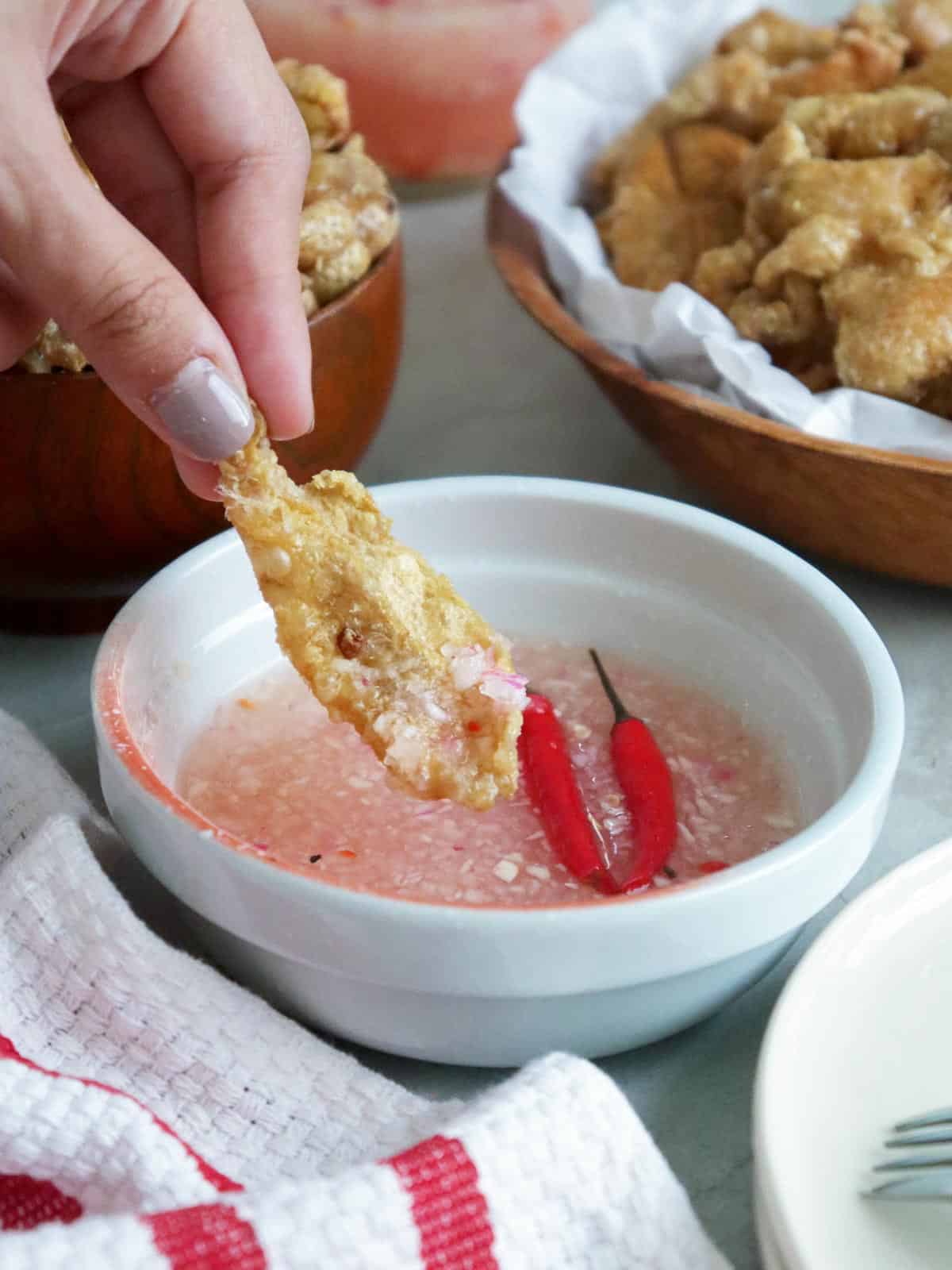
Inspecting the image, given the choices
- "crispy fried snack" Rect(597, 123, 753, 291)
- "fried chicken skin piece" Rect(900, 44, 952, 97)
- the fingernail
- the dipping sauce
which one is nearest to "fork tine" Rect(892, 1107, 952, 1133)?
the dipping sauce

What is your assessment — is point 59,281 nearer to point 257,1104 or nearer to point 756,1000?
point 257,1104

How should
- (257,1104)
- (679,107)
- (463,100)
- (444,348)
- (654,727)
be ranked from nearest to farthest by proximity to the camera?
1. (257,1104)
2. (654,727)
3. (679,107)
4. (444,348)
5. (463,100)

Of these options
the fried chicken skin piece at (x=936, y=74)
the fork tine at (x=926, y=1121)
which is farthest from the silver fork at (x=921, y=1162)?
the fried chicken skin piece at (x=936, y=74)

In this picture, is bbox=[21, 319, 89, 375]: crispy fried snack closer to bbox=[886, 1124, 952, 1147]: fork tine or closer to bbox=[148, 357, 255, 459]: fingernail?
bbox=[148, 357, 255, 459]: fingernail

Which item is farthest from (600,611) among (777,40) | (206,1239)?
(777,40)

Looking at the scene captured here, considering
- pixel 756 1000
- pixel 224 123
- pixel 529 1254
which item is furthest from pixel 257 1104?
pixel 224 123

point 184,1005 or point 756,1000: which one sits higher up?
point 184,1005

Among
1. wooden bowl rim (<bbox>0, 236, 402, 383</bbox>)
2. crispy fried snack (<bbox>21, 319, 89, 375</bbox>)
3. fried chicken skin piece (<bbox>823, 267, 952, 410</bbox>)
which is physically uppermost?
crispy fried snack (<bbox>21, 319, 89, 375</bbox>)
